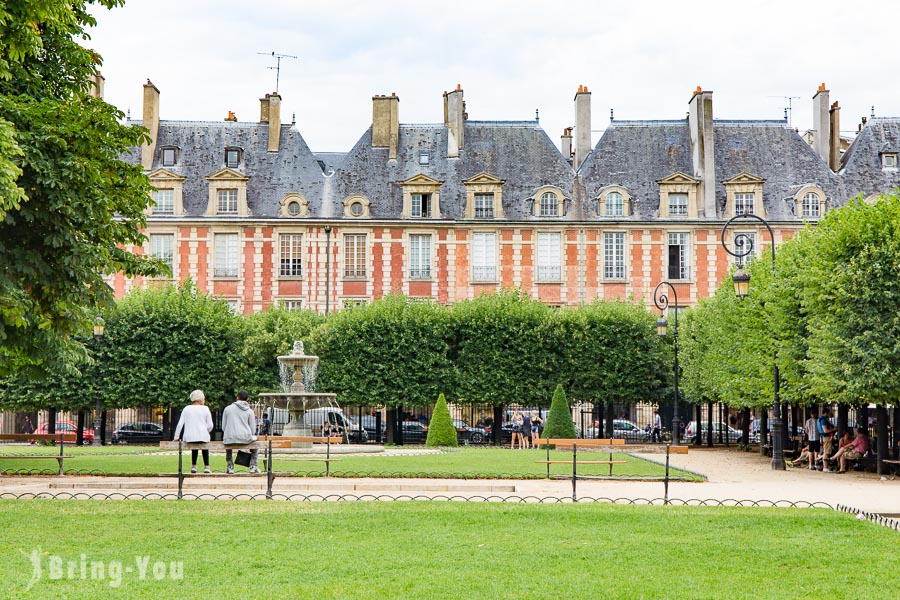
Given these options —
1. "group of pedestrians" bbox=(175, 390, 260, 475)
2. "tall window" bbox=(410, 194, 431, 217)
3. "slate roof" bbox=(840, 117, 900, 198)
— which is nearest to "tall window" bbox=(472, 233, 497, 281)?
"tall window" bbox=(410, 194, 431, 217)

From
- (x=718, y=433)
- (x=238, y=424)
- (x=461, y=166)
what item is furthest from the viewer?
(x=461, y=166)

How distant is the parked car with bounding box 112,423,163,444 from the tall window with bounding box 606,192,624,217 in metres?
18.3

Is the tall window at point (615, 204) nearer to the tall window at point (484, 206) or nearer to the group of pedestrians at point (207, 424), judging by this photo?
the tall window at point (484, 206)

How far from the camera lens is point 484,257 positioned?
141 feet

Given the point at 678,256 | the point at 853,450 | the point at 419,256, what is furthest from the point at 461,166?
the point at 853,450

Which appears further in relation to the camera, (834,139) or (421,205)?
(834,139)

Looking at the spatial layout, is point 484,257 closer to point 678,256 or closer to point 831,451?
point 678,256

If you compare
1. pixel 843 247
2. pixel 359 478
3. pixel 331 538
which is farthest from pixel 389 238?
pixel 331 538

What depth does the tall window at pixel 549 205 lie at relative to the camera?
43531mm

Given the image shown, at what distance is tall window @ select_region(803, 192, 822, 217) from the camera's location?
4319 centimetres

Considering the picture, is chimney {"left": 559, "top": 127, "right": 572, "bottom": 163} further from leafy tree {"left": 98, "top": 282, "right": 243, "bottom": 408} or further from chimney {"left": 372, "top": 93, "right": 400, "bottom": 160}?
leafy tree {"left": 98, "top": 282, "right": 243, "bottom": 408}

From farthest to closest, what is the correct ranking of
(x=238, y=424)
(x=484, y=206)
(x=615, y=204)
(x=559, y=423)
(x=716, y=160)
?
1. (x=716, y=160)
2. (x=615, y=204)
3. (x=484, y=206)
4. (x=559, y=423)
5. (x=238, y=424)

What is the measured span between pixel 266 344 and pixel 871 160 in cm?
2435

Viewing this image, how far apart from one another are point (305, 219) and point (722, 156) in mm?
16202
